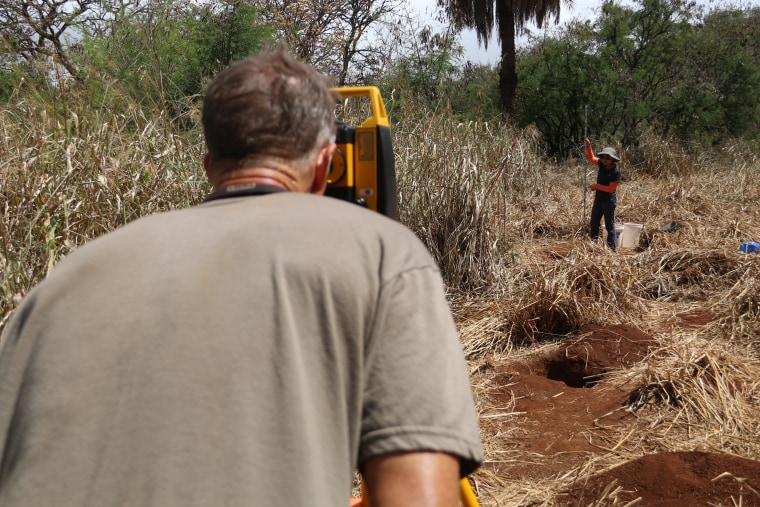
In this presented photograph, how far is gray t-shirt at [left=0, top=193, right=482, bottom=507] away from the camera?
889mm

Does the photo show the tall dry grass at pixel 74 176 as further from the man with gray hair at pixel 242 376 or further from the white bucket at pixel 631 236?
the white bucket at pixel 631 236

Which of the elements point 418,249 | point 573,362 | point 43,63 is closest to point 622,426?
point 573,362

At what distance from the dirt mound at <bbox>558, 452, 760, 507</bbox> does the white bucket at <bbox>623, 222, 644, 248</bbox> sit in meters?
6.11

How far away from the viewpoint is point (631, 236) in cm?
873

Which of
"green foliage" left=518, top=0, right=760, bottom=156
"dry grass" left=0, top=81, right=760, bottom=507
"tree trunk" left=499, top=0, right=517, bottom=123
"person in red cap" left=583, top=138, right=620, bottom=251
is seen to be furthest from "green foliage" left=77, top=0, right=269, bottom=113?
"green foliage" left=518, top=0, right=760, bottom=156

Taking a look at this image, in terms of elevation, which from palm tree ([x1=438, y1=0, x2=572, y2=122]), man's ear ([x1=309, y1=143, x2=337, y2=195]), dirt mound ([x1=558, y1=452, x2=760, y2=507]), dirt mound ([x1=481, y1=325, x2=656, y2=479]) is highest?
palm tree ([x1=438, y1=0, x2=572, y2=122])

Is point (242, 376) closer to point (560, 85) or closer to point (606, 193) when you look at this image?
point (606, 193)

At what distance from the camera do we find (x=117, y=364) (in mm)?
916

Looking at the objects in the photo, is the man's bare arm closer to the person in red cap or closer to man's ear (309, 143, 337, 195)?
man's ear (309, 143, 337, 195)

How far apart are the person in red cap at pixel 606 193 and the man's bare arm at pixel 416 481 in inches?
311

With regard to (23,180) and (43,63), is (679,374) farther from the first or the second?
(43,63)

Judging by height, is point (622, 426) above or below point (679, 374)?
below

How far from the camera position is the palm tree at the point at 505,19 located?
1531 centimetres

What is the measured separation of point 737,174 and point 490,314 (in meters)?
9.04
